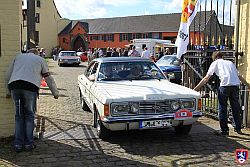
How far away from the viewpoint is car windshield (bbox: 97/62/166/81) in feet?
25.1

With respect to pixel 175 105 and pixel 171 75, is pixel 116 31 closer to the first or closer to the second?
pixel 171 75

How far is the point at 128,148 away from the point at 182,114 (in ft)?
3.86

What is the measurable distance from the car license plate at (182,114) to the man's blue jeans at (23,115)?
2.57 meters

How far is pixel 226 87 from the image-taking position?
273 inches

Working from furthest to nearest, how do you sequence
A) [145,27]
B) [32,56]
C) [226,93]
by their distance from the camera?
[145,27] < [226,93] < [32,56]

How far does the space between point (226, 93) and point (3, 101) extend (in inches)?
172

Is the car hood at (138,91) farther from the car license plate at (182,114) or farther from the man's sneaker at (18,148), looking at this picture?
the man's sneaker at (18,148)

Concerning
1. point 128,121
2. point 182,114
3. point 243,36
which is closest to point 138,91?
point 128,121

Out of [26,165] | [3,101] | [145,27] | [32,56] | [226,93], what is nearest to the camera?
[26,165]

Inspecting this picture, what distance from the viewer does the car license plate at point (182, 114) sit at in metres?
6.32

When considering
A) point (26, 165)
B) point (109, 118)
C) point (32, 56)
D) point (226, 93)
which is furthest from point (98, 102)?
point (226, 93)

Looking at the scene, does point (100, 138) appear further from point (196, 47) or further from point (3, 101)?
point (196, 47)

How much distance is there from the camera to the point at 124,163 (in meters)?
5.33

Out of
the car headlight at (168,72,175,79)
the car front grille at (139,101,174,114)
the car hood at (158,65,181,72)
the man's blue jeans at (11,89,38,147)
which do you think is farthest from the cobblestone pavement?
the car hood at (158,65,181,72)
